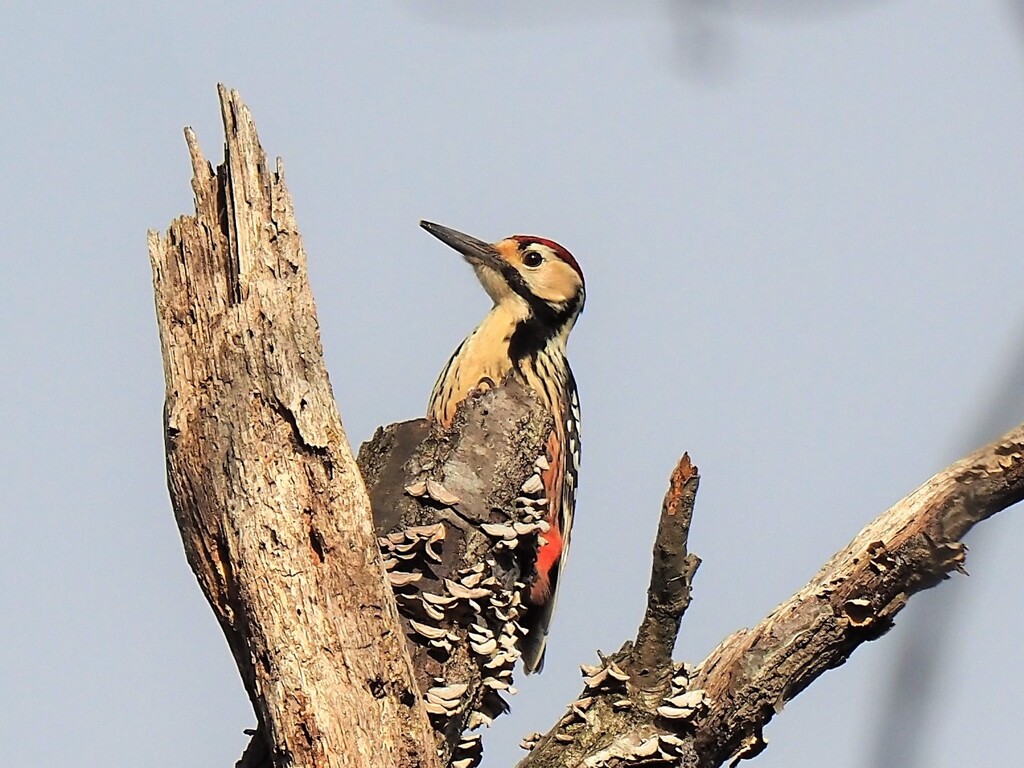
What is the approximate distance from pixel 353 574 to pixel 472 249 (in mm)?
3080

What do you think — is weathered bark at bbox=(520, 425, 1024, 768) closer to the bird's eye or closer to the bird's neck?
the bird's neck

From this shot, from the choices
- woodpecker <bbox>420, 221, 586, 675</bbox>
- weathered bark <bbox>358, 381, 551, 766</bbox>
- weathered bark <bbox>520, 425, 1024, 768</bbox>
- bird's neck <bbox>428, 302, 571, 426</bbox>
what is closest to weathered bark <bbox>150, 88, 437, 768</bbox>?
weathered bark <bbox>358, 381, 551, 766</bbox>

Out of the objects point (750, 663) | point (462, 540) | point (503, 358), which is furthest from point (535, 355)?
point (750, 663)

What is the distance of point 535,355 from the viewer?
5766mm

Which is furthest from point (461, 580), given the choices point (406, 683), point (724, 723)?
point (724, 723)

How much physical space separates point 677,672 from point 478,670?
0.58 m

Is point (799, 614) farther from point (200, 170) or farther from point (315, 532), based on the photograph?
point (200, 170)

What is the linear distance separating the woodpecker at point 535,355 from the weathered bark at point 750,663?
922mm

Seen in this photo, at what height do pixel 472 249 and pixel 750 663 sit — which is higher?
pixel 472 249

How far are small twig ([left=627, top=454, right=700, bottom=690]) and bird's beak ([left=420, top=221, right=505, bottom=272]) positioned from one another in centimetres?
287

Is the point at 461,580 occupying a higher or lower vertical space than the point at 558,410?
lower

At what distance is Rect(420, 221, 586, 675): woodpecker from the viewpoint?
4855 mm

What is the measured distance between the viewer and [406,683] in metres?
3.29

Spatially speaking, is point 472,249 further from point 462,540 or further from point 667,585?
point 667,585
